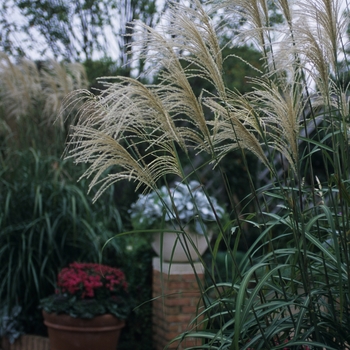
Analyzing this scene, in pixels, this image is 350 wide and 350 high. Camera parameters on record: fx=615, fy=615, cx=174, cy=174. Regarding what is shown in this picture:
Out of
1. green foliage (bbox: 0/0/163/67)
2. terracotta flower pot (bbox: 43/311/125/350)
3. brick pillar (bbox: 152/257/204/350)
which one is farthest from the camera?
green foliage (bbox: 0/0/163/67)

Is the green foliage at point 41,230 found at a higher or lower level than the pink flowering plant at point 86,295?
higher

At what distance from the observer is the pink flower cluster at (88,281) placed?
4.08 meters

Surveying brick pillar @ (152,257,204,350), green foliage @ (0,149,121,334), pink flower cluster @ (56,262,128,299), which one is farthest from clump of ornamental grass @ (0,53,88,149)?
brick pillar @ (152,257,204,350)

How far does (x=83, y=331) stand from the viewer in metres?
4.00

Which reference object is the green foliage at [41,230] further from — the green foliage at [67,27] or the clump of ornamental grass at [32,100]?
the green foliage at [67,27]

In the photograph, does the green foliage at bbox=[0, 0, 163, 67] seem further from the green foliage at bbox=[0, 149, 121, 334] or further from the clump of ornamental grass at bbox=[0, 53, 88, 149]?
the green foliage at bbox=[0, 149, 121, 334]

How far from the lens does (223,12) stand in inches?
83.5

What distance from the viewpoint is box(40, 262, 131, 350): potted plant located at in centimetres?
400

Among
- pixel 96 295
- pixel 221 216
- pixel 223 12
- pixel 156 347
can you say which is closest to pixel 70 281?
pixel 96 295

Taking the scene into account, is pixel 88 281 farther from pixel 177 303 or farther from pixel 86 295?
pixel 177 303

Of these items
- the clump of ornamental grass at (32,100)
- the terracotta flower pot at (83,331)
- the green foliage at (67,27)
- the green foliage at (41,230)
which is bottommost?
the terracotta flower pot at (83,331)

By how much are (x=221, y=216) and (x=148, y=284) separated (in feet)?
2.53

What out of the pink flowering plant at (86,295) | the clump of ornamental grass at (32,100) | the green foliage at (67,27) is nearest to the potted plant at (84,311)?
the pink flowering plant at (86,295)

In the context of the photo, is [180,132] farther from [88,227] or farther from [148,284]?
[148,284]
